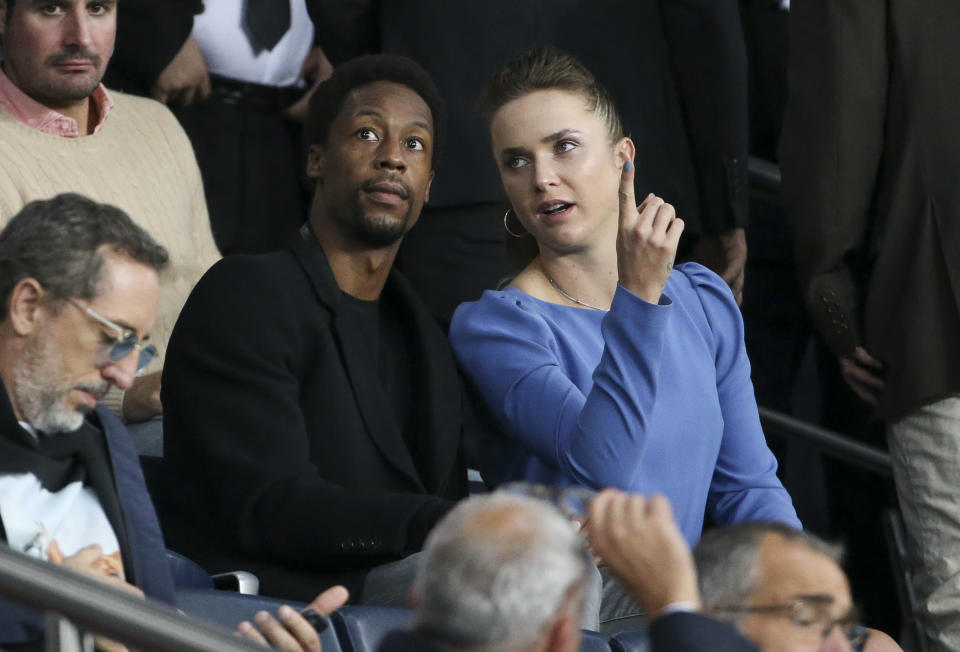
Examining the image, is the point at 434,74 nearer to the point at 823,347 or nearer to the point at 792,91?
the point at 792,91

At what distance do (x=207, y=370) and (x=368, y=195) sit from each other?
22.3 inches

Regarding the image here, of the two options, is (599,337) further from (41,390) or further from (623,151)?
(41,390)

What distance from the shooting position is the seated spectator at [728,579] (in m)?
1.80

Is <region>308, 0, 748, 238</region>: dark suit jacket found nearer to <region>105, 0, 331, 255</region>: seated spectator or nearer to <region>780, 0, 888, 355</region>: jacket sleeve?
<region>105, 0, 331, 255</region>: seated spectator

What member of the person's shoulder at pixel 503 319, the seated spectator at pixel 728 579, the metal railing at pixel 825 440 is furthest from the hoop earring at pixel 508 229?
the seated spectator at pixel 728 579

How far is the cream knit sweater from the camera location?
333 cm

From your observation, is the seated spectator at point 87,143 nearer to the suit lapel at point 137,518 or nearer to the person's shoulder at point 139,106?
the person's shoulder at point 139,106

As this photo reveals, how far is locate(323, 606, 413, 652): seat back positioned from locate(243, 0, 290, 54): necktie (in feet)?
6.03

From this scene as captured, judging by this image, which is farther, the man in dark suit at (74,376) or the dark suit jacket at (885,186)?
the dark suit jacket at (885,186)

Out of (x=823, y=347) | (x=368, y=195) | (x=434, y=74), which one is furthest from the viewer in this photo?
(x=823, y=347)

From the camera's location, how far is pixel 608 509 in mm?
1869

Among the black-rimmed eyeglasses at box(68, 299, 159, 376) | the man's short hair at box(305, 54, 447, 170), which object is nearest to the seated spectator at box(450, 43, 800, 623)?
the man's short hair at box(305, 54, 447, 170)

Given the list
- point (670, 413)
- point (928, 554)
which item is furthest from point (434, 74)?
point (928, 554)

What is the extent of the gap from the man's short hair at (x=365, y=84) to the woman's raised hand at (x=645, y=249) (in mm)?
751
